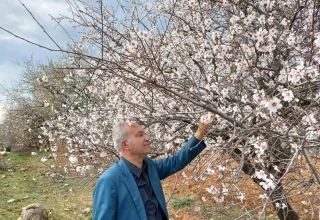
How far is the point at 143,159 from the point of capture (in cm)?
283

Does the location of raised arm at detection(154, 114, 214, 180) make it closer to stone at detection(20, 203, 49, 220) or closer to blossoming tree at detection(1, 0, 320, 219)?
blossoming tree at detection(1, 0, 320, 219)

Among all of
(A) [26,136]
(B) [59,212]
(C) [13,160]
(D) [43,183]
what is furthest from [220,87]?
(A) [26,136]

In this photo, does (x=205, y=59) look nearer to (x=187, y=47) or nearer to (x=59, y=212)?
(x=187, y=47)

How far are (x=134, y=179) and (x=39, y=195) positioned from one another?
8.67 m

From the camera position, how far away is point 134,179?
262 centimetres

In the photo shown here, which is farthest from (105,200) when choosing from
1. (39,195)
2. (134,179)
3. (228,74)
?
(39,195)

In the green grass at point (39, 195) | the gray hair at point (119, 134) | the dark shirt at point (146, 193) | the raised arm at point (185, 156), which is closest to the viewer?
the dark shirt at point (146, 193)

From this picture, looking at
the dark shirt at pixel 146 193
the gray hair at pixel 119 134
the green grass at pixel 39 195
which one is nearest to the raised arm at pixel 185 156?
the dark shirt at pixel 146 193

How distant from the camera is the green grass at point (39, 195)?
8.68 m

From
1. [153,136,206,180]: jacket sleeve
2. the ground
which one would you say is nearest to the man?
[153,136,206,180]: jacket sleeve

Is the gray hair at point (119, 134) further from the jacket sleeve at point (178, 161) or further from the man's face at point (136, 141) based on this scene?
the jacket sleeve at point (178, 161)

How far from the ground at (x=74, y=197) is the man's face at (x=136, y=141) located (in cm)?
322

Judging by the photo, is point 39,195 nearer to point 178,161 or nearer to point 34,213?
point 34,213

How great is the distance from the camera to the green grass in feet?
28.5
